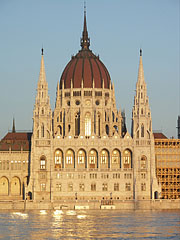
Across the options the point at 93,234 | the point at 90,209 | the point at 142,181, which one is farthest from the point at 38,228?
the point at 142,181

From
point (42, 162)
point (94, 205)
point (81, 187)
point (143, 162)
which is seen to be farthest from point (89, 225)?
point (143, 162)

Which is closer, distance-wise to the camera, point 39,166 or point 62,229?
point 62,229

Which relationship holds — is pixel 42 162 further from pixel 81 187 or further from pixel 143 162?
pixel 143 162

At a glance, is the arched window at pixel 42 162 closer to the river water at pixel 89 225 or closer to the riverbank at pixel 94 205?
the riverbank at pixel 94 205

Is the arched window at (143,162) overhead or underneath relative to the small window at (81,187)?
overhead

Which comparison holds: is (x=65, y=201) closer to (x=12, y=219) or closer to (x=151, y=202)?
(x=151, y=202)

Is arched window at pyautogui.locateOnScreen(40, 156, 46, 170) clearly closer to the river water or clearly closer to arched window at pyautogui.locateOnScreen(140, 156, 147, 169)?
the river water

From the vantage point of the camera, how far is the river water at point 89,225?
126875 millimetres

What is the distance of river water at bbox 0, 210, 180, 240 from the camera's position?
126875 millimetres

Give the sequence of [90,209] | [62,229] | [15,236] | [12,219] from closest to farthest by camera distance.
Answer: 1. [15,236]
2. [62,229]
3. [12,219]
4. [90,209]

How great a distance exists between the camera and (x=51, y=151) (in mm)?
198875

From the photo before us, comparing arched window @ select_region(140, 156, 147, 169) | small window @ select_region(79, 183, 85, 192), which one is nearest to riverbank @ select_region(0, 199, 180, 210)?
small window @ select_region(79, 183, 85, 192)

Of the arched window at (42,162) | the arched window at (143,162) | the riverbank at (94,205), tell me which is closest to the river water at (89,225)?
the riverbank at (94,205)

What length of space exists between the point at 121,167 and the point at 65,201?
60.1 ft
